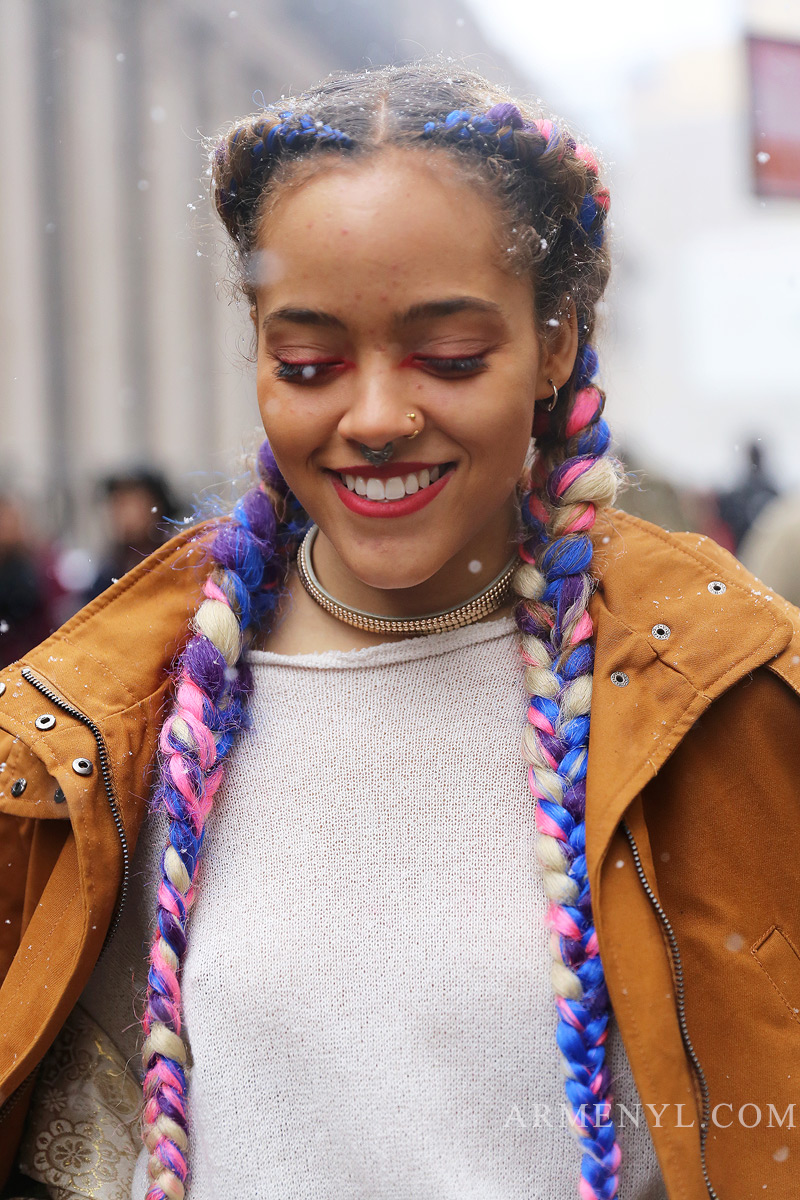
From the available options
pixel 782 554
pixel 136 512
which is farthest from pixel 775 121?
pixel 136 512

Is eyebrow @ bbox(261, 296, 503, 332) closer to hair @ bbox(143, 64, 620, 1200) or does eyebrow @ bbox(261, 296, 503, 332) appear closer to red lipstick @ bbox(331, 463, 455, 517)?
hair @ bbox(143, 64, 620, 1200)

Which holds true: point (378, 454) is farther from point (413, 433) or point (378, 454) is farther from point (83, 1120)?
point (83, 1120)

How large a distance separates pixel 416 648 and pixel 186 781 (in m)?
0.42

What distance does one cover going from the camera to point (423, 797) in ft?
5.14

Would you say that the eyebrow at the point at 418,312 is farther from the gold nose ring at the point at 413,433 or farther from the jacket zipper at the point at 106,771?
the jacket zipper at the point at 106,771

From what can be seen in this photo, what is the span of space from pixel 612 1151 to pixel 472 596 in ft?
2.77

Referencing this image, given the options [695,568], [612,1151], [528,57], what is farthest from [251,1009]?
[528,57]

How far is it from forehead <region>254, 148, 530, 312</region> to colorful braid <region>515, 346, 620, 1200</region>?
0.37 meters

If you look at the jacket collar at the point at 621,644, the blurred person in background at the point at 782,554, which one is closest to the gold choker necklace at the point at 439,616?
the jacket collar at the point at 621,644

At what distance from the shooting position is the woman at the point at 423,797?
4.64 feet

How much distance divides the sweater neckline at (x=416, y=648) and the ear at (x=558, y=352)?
386 mm

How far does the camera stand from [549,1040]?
1424 mm

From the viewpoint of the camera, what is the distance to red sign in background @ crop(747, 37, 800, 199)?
530 cm

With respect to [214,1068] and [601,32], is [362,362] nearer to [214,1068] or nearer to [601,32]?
[214,1068]
